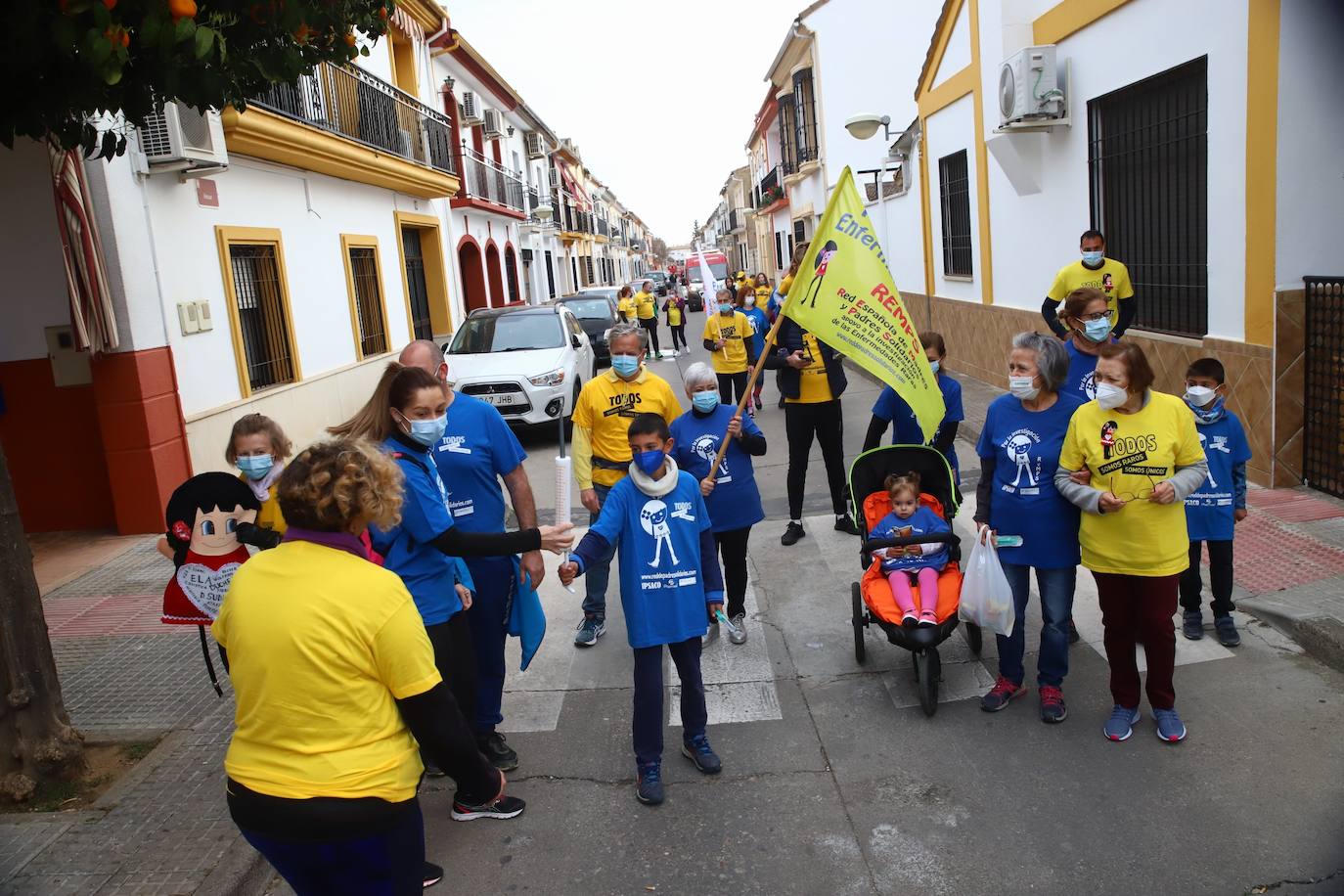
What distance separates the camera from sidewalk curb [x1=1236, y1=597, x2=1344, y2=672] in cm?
480

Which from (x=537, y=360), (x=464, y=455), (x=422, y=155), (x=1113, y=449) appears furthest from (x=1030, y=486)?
(x=422, y=155)

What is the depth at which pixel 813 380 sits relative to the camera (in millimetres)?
7605

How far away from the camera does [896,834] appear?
3740 millimetres

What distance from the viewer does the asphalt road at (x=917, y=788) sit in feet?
11.4

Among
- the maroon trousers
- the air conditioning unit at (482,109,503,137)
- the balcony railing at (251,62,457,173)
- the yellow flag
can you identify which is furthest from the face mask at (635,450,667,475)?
the air conditioning unit at (482,109,503,137)

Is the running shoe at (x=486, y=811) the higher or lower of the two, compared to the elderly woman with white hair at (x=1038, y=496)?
lower

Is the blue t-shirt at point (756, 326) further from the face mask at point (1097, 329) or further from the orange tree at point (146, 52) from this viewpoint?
the orange tree at point (146, 52)

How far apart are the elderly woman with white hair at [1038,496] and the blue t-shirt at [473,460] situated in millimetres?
2194

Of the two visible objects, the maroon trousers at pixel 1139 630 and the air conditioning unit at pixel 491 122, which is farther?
the air conditioning unit at pixel 491 122

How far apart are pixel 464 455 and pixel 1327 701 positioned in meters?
4.02

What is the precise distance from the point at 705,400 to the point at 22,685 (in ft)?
11.3

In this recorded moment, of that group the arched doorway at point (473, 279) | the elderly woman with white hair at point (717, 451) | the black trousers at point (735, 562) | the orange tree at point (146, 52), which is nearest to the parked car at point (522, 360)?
the black trousers at point (735, 562)

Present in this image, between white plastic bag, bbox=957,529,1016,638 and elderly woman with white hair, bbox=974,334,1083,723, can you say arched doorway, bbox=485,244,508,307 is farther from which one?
white plastic bag, bbox=957,529,1016,638

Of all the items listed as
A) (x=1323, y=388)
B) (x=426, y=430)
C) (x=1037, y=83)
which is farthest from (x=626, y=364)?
(x=1037, y=83)
